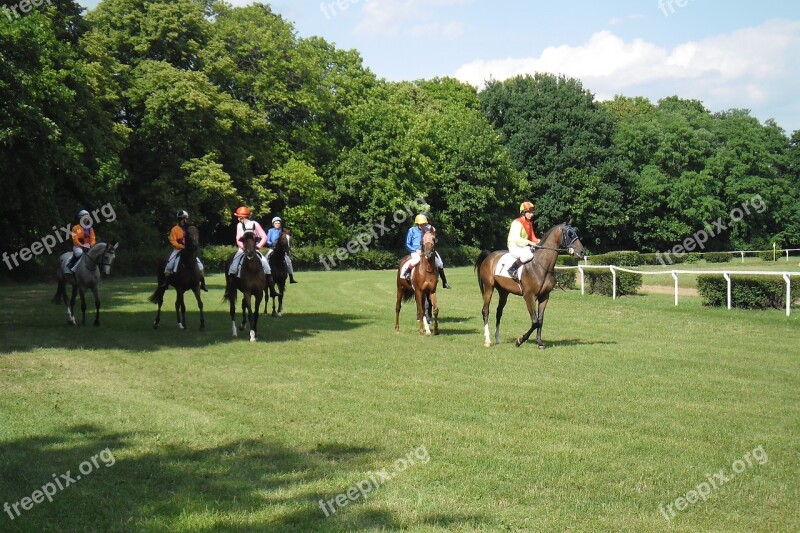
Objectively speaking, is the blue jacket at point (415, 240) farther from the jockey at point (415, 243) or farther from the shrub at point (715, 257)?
the shrub at point (715, 257)

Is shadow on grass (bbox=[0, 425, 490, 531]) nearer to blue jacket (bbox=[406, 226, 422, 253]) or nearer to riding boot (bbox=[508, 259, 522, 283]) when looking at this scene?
riding boot (bbox=[508, 259, 522, 283])

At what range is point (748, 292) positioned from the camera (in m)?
22.1

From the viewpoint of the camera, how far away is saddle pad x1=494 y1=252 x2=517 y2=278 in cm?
1588

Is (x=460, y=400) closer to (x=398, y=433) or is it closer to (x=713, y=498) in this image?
(x=398, y=433)

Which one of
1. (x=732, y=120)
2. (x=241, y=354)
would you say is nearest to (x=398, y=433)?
(x=241, y=354)

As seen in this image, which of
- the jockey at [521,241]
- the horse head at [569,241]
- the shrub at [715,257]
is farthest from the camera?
the shrub at [715,257]

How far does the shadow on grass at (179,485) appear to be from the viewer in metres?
5.62

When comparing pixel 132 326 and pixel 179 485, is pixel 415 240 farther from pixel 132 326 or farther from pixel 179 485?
pixel 179 485

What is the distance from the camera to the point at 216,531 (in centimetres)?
541

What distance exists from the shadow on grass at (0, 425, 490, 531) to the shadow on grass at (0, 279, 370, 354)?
786cm

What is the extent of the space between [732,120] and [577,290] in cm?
5952

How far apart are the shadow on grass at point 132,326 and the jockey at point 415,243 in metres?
2.04

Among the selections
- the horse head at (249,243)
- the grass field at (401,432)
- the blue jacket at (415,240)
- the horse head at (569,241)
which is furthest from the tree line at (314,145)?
the horse head at (569,241)

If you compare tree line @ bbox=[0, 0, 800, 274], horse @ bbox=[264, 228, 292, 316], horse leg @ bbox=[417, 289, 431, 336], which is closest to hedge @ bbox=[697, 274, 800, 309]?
horse leg @ bbox=[417, 289, 431, 336]
